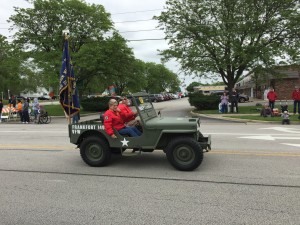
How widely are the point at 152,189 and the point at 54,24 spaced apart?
27.3 meters

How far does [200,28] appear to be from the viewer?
2355cm

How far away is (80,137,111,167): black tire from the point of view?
22.2ft

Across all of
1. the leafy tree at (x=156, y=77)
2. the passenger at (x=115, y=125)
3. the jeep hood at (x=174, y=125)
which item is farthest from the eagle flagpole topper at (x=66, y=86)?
the leafy tree at (x=156, y=77)

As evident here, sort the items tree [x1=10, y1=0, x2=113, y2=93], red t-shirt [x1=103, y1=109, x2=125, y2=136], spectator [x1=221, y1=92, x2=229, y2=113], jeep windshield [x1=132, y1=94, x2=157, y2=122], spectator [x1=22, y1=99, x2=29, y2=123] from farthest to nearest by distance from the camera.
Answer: tree [x1=10, y1=0, x2=113, y2=93] → spectator [x1=221, y1=92, x2=229, y2=113] → spectator [x1=22, y1=99, x2=29, y2=123] → jeep windshield [x1=132, y1=94, x2=157, y2=122] → red t-shirt [x1=103, y1=109, x2=125, y2=136]

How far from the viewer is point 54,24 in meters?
29.0

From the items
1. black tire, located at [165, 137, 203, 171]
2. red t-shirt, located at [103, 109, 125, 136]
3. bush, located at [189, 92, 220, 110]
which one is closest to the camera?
black tire, located at [165, 137, 203, 171]

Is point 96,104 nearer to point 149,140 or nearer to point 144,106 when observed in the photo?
point 144,106

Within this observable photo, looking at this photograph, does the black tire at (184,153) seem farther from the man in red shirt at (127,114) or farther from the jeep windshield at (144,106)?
the man in red shirt at (127,114)

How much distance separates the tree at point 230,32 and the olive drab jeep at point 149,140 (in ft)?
54.3

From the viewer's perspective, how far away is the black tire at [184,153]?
615 centimetres

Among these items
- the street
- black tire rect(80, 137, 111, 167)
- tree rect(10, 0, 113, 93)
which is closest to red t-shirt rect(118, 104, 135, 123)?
black tire rect(80, 137, 111, 167)

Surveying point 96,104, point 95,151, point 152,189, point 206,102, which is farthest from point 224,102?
point 152,189

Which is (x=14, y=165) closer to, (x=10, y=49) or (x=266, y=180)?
(x=266, y=180)

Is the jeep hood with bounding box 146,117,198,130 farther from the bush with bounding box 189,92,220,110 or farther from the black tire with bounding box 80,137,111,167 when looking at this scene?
the bush with bounding box 189,92,220,110
